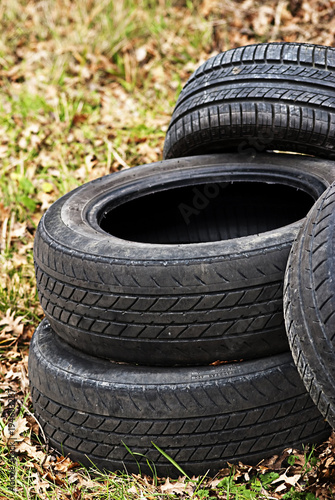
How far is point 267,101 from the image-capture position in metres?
3.41

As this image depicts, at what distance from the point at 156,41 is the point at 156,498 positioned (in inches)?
251

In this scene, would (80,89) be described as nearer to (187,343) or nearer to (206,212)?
(206,212)

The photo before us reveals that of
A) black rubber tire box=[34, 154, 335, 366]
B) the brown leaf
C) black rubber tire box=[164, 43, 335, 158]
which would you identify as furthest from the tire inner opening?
the brown leaf

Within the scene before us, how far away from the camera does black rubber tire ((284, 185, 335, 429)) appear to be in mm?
2125

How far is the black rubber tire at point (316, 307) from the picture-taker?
2.12 meters

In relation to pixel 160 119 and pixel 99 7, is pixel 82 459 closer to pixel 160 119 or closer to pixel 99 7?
pixel 160 119

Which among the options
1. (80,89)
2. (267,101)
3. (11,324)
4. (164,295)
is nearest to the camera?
(164,295)

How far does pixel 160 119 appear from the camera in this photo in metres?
6.28

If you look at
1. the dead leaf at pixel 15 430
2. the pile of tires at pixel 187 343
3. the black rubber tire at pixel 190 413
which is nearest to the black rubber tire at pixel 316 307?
the pile of tires at pixel 187 343

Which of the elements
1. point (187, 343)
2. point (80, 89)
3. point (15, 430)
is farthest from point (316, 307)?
A: point (80, 89)

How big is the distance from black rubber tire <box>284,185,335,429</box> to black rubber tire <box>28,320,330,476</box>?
42cm

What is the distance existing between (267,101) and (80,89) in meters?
4.20

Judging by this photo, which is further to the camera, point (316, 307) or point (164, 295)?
point (164, 295)

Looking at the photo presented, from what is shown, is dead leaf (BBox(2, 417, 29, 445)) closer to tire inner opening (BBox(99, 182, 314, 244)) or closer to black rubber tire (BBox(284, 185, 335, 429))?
tire inner opening (BBox(99, 182, 314, 244))
